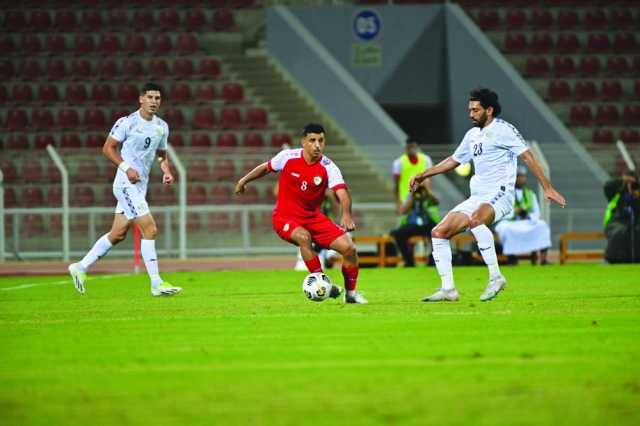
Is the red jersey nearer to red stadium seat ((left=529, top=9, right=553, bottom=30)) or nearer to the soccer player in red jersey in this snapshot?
the soccer player in red jersey

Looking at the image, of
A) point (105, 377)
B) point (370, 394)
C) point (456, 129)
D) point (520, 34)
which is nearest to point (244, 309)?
point (105, 377)

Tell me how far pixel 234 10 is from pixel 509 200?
22.4 meters

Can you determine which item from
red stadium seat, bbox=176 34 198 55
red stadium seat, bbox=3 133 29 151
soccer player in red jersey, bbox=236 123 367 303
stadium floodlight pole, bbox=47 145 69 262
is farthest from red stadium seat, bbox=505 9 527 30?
soccer player in red jersey, bbox=236 123 367 303

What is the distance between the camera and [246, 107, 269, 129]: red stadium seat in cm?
3031

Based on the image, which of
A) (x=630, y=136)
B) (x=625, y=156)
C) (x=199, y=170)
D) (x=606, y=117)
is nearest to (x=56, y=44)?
(x=199, y=170)

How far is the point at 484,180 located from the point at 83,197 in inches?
563

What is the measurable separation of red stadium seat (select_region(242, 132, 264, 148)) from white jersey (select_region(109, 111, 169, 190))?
14802mm

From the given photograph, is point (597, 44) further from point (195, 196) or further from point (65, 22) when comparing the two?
point (65, 22)

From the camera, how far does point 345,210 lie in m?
12.2

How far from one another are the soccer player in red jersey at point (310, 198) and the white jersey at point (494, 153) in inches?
54.9

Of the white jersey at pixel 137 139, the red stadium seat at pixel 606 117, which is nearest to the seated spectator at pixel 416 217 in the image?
the white jersey at pixel 137 139

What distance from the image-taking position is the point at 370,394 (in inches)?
255

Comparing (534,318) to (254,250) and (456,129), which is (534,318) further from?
(456,129)

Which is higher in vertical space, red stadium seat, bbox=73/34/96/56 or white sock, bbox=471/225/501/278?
red stadium seat, bbox=73/34/96/56
